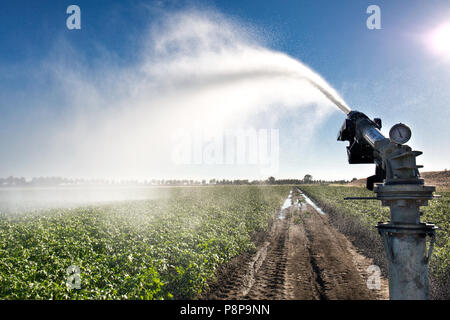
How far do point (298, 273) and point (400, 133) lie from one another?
7.63m

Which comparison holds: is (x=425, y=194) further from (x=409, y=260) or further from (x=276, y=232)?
(x=276, y=232)

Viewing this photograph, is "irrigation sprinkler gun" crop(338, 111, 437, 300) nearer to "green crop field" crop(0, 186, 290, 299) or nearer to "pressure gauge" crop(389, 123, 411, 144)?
"pressure gauge" crop(389, 123, 411, 144)

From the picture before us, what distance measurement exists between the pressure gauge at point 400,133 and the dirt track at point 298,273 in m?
5.94

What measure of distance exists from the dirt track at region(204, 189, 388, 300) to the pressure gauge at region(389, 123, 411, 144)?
19.5 feet

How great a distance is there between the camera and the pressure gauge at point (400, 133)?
3.52 m

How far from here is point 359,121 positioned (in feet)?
16.2

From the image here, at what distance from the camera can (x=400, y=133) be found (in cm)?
358

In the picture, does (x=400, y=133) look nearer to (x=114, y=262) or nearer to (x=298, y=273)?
(x=298, y=273)

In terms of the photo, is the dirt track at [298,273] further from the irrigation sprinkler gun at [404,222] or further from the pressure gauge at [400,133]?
the pressure gauge at [400,133]

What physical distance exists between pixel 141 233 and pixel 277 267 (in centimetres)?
721

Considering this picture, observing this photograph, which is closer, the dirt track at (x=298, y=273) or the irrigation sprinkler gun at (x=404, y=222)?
the irrigation sprinkler gun at (x=404, y=222)

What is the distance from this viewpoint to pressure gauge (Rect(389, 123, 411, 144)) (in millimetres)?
3521

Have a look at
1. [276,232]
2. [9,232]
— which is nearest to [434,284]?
[276,232]

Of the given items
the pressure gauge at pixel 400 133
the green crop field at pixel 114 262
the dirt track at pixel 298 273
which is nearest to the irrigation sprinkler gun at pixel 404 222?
the pressure gauge at pixel 400 133
